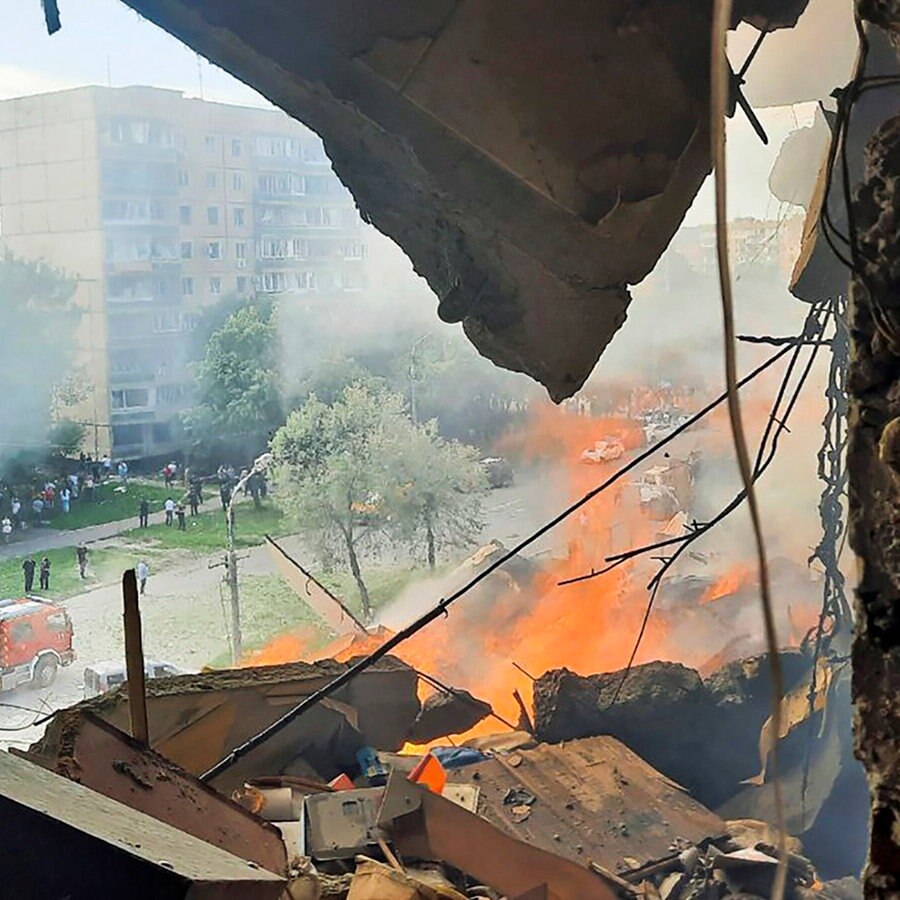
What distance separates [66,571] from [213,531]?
3.19ft

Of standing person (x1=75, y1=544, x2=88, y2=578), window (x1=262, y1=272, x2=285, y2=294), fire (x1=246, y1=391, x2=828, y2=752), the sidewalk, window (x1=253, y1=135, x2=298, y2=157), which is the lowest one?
fire (x1=246, y1=391, x2=828, y2=752)

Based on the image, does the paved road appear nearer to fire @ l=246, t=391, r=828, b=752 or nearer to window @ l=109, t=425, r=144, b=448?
fire @ l=246, t=391, r=828, b=752

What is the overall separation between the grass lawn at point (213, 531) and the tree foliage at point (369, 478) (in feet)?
0.63

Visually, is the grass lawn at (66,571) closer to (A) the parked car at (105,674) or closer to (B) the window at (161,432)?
(A) the parked car at (105,674)

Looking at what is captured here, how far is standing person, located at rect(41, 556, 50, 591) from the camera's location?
6641 mm

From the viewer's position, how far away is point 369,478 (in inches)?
285

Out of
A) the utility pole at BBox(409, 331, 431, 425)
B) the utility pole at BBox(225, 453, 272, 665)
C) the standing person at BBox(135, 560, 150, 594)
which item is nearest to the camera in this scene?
the standing person at BBox(135, 560, 150, 594)

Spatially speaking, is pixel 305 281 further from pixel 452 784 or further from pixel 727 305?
pixel 727 305

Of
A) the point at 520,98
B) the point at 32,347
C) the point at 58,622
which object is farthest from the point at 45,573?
the point at 520,98

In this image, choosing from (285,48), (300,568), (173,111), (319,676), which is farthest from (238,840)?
(173,111)

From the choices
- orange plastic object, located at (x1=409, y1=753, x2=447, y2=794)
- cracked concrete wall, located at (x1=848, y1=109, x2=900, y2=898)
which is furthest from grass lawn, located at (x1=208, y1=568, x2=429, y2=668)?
cracked concrete wall, located at (x1=848, y1=109, x2=900, y2=898)

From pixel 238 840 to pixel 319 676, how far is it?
7.04ft

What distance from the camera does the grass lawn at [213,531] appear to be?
6816 millimetres

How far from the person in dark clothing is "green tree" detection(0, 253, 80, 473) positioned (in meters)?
0.63
